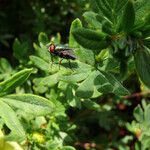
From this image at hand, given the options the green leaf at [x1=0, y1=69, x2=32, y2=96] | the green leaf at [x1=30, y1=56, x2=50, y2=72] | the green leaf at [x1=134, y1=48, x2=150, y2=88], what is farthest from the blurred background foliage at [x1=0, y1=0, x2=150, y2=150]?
the green leaf at [x1=134, y1=48, x2=150, y2=88]

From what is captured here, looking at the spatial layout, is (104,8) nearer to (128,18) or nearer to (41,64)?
A: (128,18)

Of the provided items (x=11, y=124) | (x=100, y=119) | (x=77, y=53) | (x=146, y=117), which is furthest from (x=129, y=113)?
(x=11, y=124)

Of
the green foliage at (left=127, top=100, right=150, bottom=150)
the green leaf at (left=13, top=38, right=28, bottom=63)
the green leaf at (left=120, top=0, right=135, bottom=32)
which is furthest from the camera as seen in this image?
the green leaf at (left=13, top=38, right=28, bottom=63)

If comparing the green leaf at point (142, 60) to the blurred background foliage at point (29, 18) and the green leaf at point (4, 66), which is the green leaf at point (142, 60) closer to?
the green leaf at point (4, 66)

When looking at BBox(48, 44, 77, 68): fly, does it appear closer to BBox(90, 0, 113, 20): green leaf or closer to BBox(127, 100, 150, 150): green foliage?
BBox(90, 0, 113, 20): green leaf

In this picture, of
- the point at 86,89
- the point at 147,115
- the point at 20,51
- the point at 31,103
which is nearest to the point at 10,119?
the point at 31,103

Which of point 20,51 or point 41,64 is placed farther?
point 20,51
